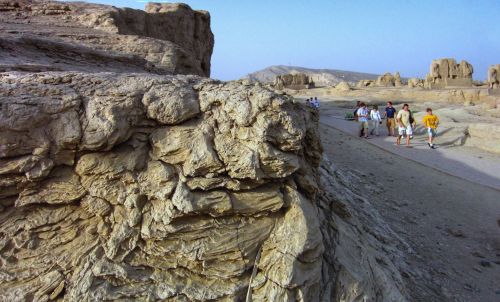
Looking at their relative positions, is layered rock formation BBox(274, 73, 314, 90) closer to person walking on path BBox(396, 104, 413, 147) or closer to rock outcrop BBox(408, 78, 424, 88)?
rock outcrop BBox(408, 78, 424, 88)

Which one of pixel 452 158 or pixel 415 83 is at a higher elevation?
pixel 415 83

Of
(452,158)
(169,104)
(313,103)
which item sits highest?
(169,104)

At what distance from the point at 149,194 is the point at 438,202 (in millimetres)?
6986

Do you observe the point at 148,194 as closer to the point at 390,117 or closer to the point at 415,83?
the point at 390,117

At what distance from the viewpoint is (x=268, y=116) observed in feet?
9.62

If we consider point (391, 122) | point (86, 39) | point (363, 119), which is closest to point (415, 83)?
point (391, 122)

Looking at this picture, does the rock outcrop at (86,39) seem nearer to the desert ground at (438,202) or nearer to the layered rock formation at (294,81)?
the desert ground at (438,202)

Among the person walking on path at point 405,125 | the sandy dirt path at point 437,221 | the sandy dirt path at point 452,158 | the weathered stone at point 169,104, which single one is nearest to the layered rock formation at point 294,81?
the sandy dirt path at point 452,158

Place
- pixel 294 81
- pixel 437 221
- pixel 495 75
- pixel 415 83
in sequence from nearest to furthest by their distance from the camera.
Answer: pixel 437 221, pixel 495 75, pixel 415 83, pixel 294 81

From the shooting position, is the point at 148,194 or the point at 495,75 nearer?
the point at 148,194

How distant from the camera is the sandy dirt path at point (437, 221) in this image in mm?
5078

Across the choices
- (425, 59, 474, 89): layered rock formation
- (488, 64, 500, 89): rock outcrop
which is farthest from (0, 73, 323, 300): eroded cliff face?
(488, 64, 500, 89): rock outcrop

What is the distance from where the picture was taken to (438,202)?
311 inches

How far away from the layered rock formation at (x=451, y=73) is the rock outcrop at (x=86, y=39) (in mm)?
25804
